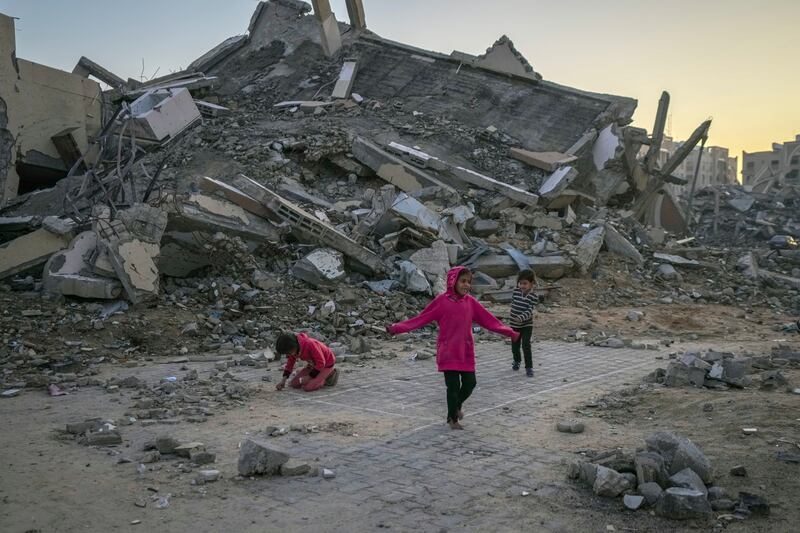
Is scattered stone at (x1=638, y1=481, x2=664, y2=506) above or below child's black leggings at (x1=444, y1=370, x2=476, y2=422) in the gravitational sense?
below

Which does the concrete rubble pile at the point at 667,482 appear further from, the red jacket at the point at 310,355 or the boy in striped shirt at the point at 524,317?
the boy in striped shirt at the point at 524,317

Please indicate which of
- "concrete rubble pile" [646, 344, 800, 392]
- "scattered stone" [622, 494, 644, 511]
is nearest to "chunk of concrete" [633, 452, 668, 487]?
"scattered stone" [622, 494, 644, 511]

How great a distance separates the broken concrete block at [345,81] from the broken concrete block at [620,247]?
1043cm

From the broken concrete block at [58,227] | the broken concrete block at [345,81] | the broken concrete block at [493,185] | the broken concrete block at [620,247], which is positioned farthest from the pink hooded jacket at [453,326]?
the broken concrete block at [345,81]

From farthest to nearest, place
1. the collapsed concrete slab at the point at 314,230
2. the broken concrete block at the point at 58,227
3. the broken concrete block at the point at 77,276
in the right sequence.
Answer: the collapsed concrete slab at the point at 314,230 → the broken concrete block at the point at 58,227 → the broken concrete block at the point at 77,276

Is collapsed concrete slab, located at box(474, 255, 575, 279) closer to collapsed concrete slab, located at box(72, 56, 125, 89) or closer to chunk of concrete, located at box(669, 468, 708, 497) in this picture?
chunk of concrete, located at box(669, 468, 708, 497)

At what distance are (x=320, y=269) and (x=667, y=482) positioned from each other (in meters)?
7.89

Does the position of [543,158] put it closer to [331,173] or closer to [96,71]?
[331,173]

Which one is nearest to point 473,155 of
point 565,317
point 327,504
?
point 565,317

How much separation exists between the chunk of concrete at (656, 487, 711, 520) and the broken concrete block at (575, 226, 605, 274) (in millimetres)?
10989

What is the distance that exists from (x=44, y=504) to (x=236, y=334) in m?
5.85

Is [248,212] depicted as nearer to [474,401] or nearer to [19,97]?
[474,401]

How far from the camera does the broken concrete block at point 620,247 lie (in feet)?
53.0

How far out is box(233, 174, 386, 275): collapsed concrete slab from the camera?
1222 centimetres
